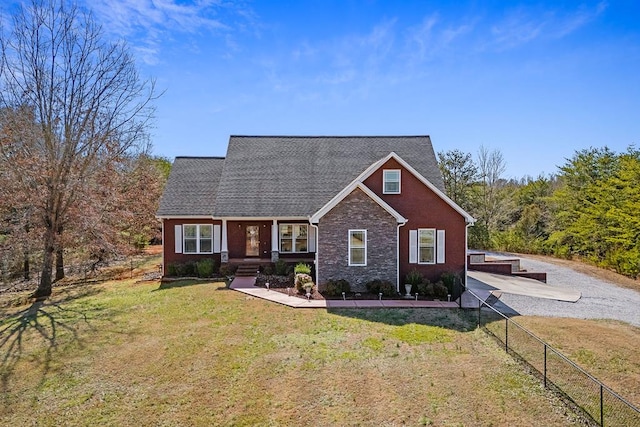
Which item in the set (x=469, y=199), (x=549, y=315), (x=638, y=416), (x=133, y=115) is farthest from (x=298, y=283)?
(x=469, y=199)

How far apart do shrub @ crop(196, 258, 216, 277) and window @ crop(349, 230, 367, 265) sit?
8092mm

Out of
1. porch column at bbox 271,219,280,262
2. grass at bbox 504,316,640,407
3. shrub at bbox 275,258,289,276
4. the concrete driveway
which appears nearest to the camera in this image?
grass at bbox 504,316,640,407

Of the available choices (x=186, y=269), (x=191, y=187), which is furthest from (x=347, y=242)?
(x=191, y=187)

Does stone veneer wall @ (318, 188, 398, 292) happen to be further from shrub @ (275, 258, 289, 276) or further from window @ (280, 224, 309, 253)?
window @ (280, 224, 309, 253)

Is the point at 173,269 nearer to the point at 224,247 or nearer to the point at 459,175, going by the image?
the point at 224,247

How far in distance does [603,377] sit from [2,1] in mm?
25790

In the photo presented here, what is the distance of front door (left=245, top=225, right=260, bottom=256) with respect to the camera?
20969mm

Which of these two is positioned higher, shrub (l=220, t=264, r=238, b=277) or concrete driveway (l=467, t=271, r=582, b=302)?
shrub (l=220, t=264, r=238, b=277)

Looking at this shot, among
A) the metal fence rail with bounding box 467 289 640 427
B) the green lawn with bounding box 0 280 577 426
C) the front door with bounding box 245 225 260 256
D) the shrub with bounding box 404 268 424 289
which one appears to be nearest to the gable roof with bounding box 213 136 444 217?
the front door with bounding box 245 225 260 256

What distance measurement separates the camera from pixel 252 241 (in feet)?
69.1

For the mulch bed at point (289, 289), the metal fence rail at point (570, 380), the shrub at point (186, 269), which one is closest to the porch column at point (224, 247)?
the shrub at point (186, 269)

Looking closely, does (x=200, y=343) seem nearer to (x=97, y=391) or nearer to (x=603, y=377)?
(x=97, y=391)

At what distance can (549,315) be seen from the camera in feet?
44.2

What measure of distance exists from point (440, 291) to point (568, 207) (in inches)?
790
